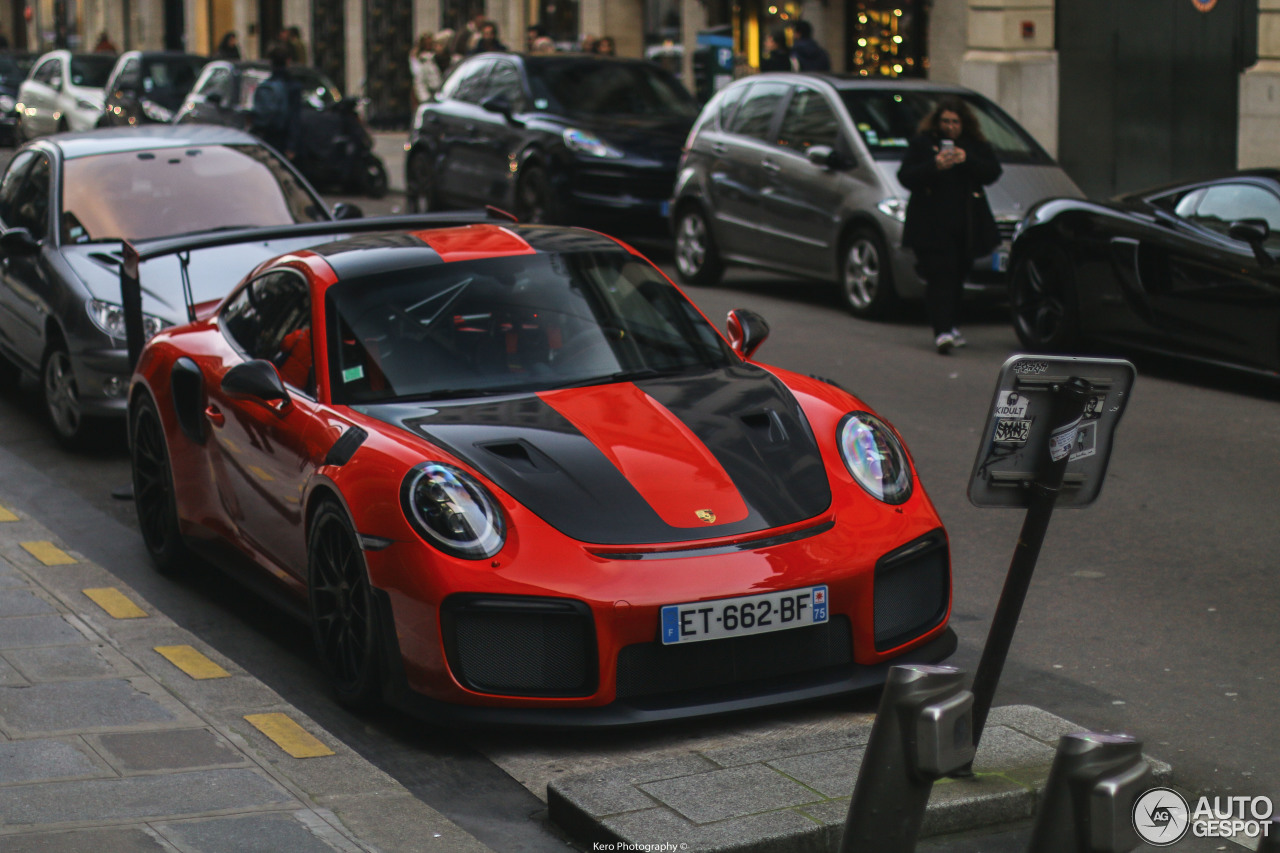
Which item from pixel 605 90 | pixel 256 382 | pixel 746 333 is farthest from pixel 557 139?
pixel 256 382

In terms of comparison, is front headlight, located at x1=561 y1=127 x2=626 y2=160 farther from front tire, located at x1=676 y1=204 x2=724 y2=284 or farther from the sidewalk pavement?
the sidewalk pavement

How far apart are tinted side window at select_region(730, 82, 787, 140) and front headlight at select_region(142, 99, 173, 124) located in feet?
42.8

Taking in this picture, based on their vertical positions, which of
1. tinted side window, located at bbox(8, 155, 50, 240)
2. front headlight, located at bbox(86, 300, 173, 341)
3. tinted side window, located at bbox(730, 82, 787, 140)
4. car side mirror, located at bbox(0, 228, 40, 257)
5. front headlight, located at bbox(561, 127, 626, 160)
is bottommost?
front headlight, located at bbox(86, 300, 173, 341)

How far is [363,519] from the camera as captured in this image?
5102mm

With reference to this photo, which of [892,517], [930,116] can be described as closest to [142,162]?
[930,116]

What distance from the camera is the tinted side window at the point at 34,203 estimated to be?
32.6 feet

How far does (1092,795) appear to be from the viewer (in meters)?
2.76

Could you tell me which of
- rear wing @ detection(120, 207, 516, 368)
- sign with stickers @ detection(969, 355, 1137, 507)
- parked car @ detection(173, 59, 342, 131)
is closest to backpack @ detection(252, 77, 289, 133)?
parked car @ detection(173, 59, 342, 131)

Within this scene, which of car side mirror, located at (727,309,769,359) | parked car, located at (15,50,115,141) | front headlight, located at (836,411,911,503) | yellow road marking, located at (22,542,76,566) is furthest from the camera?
parked car, located at (15,50,115,141)

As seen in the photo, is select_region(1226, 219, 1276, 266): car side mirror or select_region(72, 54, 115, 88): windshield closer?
select_region(1226, 219, 1276, 266): car side mirror

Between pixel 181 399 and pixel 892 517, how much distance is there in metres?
2.84

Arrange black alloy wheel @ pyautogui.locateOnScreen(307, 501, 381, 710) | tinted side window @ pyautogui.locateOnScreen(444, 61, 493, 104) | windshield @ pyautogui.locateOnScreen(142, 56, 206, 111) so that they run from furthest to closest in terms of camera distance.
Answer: windshield @ pyautogui.locateOnScreen(142, 56, 206, 111), tinted side window @ pyautogui.locateOnScreen(444, 61, 493, 104), black alloy wheel @ pyautogui.locateOnScreen(307, 501, 381, 710)

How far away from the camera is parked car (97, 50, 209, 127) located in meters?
26.1

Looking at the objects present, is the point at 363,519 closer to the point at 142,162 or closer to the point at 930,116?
the point at 142,162
